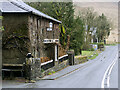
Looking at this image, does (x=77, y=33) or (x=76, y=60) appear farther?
(x=77, y=33)

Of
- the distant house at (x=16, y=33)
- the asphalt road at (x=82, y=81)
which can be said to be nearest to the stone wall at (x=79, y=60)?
the asphalt road at (x=82, y=81)

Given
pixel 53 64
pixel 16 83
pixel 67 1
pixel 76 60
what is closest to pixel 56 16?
pixel 67 1

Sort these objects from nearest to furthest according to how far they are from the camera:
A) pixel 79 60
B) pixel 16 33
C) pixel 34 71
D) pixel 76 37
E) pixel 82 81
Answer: pixel 82 81, pixel 34 71, pixel 16 33, pixel 79 60, pixel 76 37

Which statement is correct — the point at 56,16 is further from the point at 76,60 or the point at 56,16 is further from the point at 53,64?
the point at 53,64

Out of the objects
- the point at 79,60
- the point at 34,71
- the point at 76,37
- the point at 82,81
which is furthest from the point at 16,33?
the point at 76,37

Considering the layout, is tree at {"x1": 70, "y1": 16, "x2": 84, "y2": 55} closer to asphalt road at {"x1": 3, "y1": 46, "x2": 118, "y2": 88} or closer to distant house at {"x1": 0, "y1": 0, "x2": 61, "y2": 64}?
asphalt road at {"x1": 3, "y1": 46, "x2": 118, "y2": 88}

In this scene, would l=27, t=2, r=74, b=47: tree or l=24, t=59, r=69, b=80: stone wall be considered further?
l=27, t=2, r=74, b=47: tree

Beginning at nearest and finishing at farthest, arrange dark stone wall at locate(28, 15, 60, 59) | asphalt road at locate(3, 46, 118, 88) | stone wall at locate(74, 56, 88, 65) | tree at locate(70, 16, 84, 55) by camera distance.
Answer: asphalt road at locate(3, 46, 118, 88) < dark stone wall at locate(28, 15, 60, 59) < stone wall at locate(74, 56, 88, 65) < tree at locate(70, 16, 84, 55)

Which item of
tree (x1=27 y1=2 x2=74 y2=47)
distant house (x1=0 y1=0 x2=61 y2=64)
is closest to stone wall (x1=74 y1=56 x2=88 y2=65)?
tree (x1=27 y1=2 x2=74 y2=47)

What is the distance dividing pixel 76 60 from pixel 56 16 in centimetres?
984

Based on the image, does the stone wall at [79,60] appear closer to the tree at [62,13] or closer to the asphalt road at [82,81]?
the tree at [62,13]

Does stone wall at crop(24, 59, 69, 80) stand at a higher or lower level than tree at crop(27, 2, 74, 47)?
lower

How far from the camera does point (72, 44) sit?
143ft

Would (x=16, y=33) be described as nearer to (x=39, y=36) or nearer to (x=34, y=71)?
(x=39, y=36)
